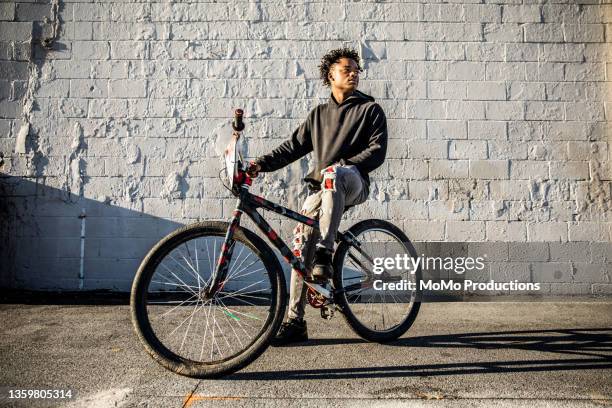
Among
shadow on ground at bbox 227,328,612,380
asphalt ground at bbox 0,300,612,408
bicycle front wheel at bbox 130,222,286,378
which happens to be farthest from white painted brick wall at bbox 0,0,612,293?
bicycle front wheel at bbox 130,222,286,378

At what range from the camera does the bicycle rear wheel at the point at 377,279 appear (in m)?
2.41

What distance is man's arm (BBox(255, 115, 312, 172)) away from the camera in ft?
8.03

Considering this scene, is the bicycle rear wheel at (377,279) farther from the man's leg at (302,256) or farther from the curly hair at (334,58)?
the curly hair at (334,58)

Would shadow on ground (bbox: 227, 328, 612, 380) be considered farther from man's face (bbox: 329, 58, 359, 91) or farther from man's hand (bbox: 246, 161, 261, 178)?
man's face (bbox: 329, 58, 359, 91)

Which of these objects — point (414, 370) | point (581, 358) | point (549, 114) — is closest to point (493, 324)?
point (581, 358)

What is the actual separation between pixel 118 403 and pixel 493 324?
7.55ft

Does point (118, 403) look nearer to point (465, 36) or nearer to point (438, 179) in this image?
point (438, 179)

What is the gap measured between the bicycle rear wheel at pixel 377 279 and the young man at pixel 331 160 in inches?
8.2

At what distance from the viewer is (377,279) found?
251 centimetres

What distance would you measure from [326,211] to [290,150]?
1.87 feet

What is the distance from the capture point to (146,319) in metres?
1.92

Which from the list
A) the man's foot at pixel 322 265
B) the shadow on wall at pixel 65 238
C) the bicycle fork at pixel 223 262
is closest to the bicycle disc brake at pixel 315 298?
the man's foot at pixel 322 265

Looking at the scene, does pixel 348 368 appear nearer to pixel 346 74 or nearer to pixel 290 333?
pixel 290 333

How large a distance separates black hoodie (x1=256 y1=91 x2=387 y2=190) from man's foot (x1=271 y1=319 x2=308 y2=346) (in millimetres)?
791
